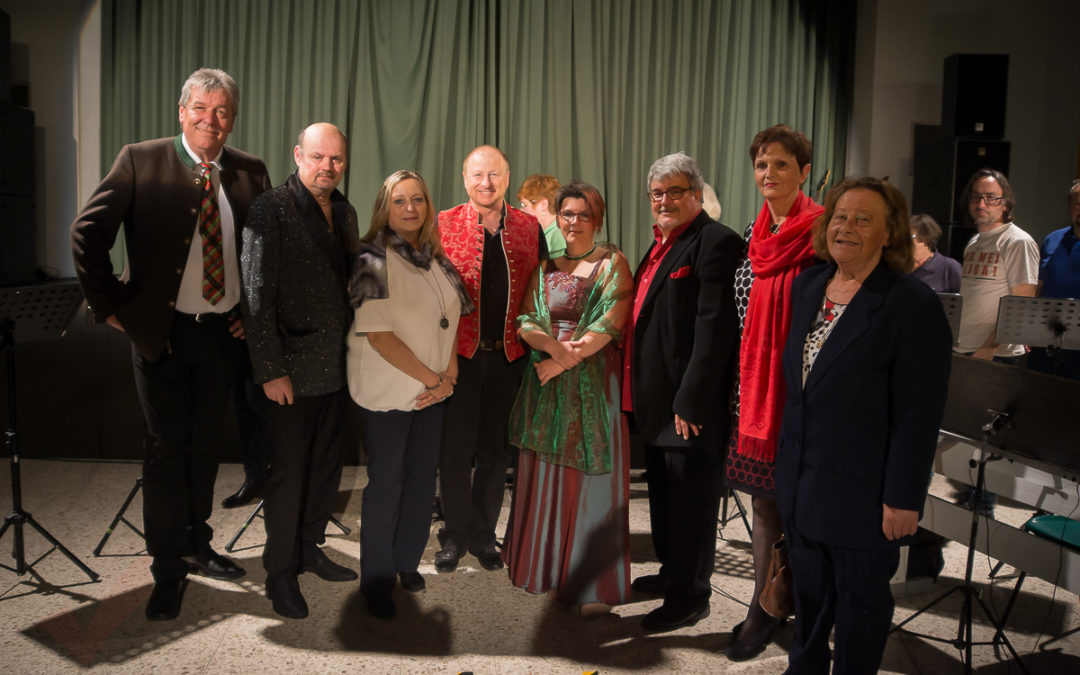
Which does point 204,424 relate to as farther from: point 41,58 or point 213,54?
point 41,58

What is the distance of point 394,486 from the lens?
2693 mm

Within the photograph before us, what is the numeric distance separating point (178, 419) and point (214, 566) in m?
0.65

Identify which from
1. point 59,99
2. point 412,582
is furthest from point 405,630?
point 59,99

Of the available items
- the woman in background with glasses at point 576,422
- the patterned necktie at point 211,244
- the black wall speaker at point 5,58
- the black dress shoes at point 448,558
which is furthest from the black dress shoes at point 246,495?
the black wall speaker at point 5,58

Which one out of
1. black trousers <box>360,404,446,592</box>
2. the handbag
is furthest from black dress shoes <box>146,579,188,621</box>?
the handbag

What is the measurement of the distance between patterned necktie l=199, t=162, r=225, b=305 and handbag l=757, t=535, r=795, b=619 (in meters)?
1.94

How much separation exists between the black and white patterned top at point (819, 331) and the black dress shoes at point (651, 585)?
1261mm

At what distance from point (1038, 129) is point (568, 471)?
5.39 metres

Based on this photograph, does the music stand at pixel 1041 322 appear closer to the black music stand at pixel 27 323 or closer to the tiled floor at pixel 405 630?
the tiled floor at pixel 405 630

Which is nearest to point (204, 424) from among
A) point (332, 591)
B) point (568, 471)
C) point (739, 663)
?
point (332, 591)

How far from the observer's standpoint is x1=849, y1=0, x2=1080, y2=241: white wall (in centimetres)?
588

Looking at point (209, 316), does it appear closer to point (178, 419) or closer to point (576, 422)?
point (178, 419)

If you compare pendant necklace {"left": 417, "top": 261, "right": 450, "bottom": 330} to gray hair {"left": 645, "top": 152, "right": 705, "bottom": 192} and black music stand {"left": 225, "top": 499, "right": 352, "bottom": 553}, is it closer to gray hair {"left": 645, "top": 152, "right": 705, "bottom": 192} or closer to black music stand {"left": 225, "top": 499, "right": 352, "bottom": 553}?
gray hair {"left": 645, "top": 152, "right": 705, "bottom": 192}

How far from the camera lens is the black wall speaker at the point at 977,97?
5.42 meters
